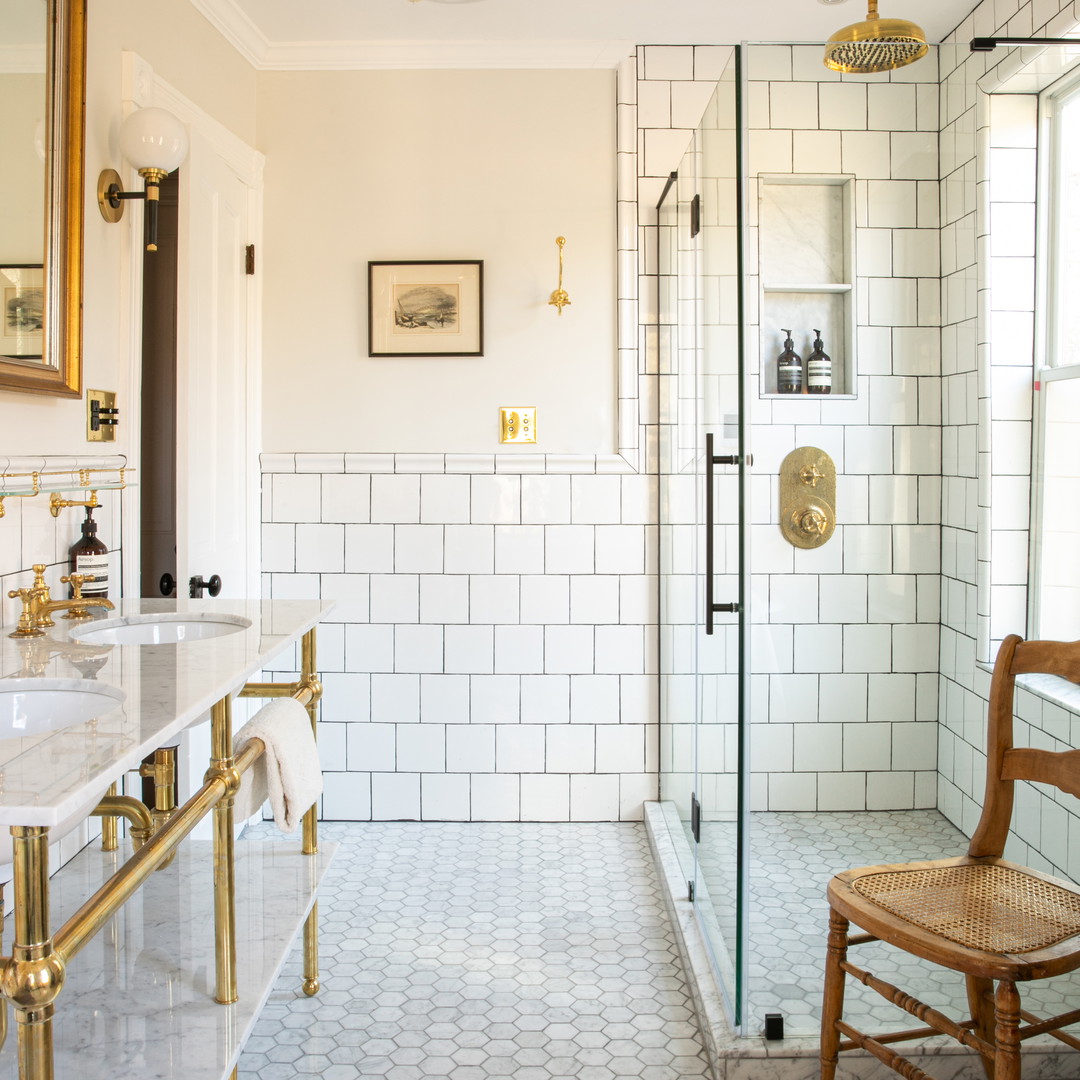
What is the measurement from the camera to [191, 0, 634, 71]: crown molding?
331cm

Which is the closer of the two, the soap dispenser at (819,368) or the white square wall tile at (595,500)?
the soap dispenser at (819,368)

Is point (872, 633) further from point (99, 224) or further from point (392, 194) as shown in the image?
point (392, 194)

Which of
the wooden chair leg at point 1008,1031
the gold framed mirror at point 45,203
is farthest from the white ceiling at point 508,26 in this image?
the wooden chair leg at point 1008,1031

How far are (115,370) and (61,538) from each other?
1.53 feet

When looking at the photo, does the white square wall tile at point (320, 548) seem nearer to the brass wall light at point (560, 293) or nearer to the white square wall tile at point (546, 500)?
the white square wall tile at point (546, 500)

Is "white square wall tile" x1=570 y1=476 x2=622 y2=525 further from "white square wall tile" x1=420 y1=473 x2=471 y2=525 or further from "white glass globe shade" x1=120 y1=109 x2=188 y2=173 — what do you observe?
"white glass globe shade" x1=120 y1=109 x2=188 y2=173

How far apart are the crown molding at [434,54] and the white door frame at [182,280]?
344mm

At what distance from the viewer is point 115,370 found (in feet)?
7.95

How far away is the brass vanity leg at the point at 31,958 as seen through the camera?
38.0 inches

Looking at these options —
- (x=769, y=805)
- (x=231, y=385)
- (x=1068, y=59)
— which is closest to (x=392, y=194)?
(x=231, y=385)

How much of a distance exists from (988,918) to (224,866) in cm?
121

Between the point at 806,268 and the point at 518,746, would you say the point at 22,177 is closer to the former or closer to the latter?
the point at 806,268

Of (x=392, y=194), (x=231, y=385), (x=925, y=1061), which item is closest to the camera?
(x=925, y=1061)

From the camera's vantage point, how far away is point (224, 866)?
5.24ft
